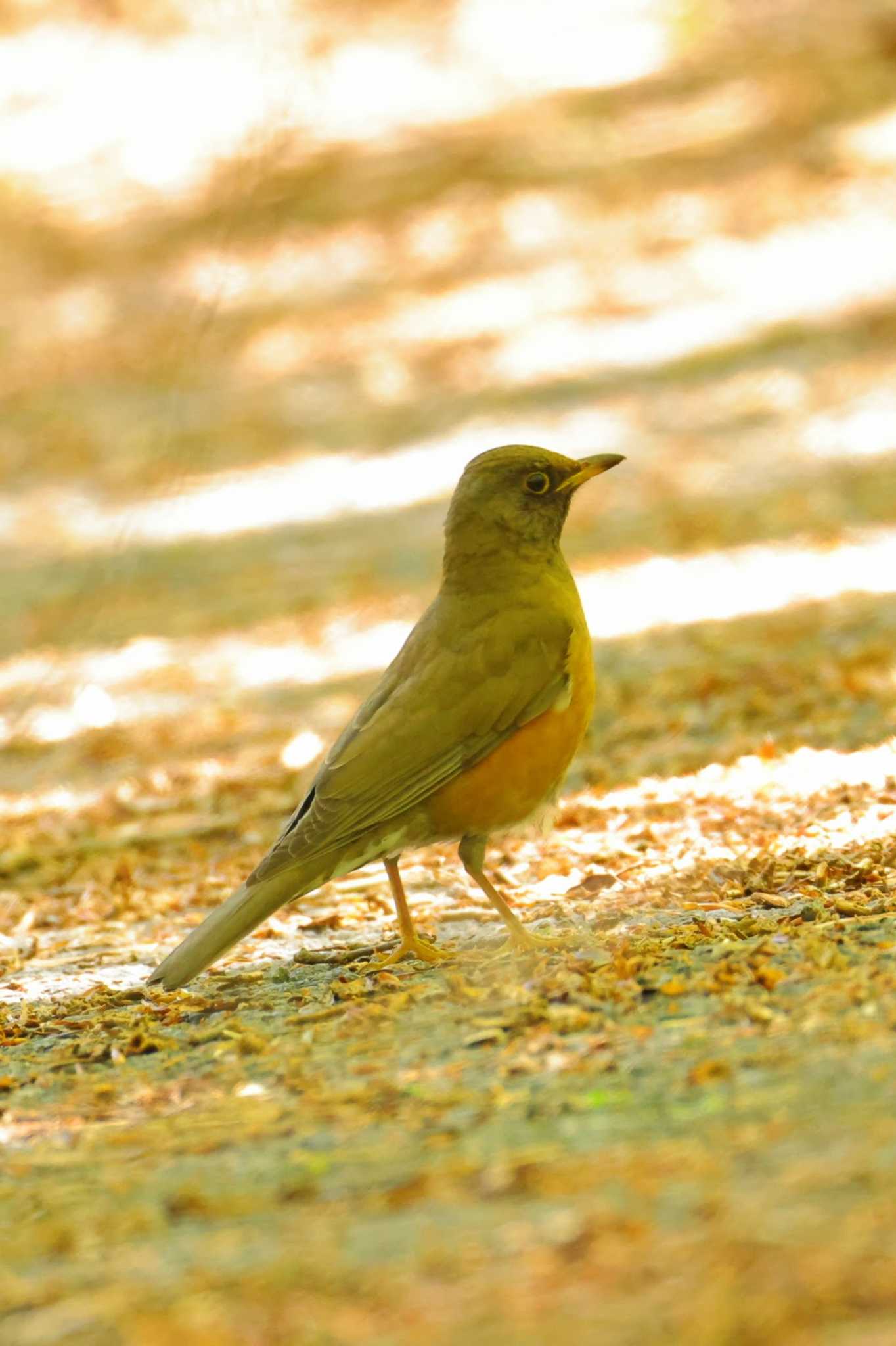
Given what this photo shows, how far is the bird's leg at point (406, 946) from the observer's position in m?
5.10

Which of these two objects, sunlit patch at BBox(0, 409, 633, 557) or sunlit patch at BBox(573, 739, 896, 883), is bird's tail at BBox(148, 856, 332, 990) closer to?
sunlit patch at BBox(573, 739, 896, 883)

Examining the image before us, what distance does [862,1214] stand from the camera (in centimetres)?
291

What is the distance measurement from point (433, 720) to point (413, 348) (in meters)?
12.4

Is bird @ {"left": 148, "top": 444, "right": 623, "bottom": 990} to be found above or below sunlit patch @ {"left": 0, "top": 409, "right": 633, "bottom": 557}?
below

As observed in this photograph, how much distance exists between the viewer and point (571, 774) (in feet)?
24.5

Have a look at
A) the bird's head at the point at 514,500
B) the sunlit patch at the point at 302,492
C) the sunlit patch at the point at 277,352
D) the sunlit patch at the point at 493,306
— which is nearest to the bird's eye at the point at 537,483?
the bird's head at the point at 514,500

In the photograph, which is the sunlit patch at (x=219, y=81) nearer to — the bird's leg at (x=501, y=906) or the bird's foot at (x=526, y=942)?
the bird's leg at (x=501, y=906)

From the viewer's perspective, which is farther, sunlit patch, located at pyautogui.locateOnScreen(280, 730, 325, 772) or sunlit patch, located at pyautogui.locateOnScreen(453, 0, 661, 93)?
sunlit patch, located at pyautogui.locateOnScreen(453, 0, 661, 93)

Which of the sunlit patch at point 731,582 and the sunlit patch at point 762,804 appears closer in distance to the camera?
the sunlit patch at point 762,804

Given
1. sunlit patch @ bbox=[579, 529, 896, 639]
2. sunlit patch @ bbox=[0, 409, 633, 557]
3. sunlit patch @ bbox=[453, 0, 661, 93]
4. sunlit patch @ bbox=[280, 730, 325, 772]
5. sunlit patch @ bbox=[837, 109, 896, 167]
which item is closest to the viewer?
sunlit patch @ bbox=[280, 730, 325, 772]

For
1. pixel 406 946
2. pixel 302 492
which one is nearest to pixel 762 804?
pixel 406 946

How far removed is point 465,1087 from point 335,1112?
26cm

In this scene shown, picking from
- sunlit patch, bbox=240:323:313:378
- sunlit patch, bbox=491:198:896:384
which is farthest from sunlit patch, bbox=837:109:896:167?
sunlit patch, bbox=240:323:313:378

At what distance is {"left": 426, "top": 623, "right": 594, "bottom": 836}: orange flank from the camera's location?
5.13 metres
